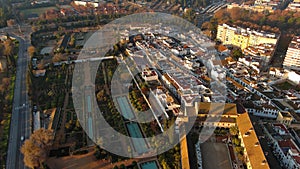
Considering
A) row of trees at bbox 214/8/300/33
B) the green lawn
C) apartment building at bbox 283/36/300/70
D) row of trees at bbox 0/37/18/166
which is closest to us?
row of trees at bbox 0/37/18/166

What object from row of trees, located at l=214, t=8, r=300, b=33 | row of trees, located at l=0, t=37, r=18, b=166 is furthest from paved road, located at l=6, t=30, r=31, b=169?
row of trees, located at l=214, t=8, r=300, b=33

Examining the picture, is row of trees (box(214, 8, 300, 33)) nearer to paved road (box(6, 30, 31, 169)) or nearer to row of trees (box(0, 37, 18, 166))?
paved road (box(6, 30, 31, 169))

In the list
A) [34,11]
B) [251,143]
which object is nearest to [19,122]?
[251,143]

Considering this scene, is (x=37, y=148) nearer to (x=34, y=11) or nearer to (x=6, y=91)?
(x=6, y=91)

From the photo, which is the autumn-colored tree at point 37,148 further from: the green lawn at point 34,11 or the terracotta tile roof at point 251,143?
the green lawn at point 34,11

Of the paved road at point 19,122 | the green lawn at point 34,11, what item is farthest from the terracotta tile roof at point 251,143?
the green lawn at point 34,11

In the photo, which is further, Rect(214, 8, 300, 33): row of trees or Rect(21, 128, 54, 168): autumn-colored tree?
Rect(214, 8, 300, 33): row of trees
